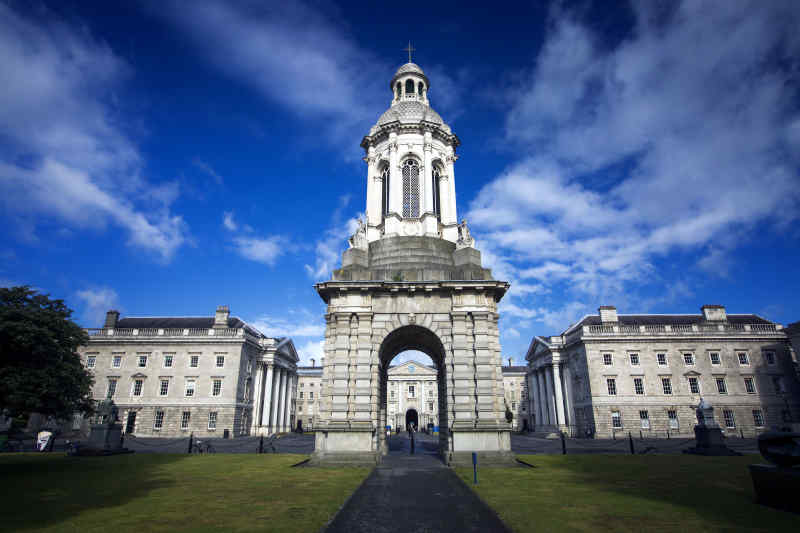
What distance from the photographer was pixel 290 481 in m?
14.9

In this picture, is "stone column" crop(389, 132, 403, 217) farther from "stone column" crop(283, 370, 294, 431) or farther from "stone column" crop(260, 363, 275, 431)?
"stone column" crop(283, 370, 294, 431)

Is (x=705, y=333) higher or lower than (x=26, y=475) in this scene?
higher

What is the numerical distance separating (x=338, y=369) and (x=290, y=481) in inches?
240

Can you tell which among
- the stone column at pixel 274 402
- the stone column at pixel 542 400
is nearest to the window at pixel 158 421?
the stone column at pixel 274 402

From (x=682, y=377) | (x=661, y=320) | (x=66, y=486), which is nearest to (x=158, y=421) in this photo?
(x=66, y=486)

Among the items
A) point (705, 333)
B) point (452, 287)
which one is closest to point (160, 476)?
point (452, 287)

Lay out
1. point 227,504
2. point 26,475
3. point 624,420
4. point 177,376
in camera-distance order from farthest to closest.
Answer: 1. point 177,376
2. point 624,420
3. point 26,475
4. point 227,504

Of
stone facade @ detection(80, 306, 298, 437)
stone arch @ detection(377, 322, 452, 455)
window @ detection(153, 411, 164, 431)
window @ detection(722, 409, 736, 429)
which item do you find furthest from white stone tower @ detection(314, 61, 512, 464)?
window @ detection(722, 409, 736, 429)

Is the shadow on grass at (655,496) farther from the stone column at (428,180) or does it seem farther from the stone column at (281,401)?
the stone column at (281,401)

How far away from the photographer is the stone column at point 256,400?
55.9 meters

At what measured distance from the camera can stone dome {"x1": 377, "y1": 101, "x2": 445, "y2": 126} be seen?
2672 cm

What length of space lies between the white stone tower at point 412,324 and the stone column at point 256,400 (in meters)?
38.2

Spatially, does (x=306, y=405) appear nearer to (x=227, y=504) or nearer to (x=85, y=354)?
(x=85, y=354)

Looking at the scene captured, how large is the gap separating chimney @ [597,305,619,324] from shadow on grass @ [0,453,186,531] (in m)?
49.2
